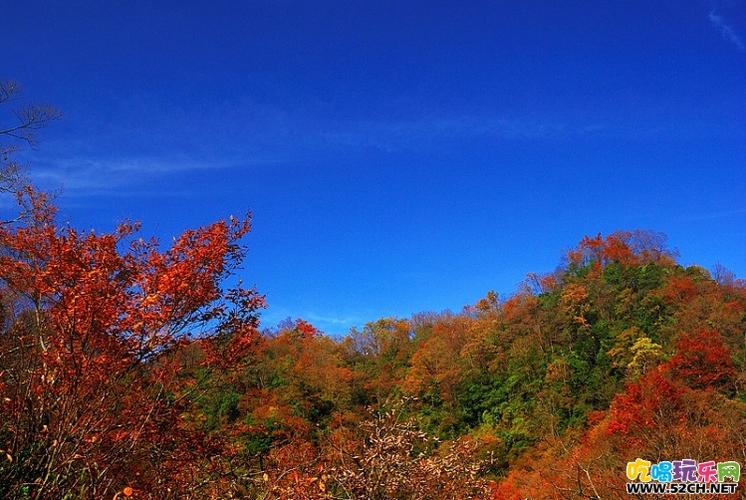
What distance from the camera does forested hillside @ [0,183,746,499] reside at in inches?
149

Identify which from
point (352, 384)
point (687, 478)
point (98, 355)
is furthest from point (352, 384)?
point (98, 355)

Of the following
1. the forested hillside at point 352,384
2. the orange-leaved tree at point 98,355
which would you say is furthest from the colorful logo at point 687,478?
the orange-leaved tree at point 98,355

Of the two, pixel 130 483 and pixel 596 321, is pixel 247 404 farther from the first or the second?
pixel 130 483

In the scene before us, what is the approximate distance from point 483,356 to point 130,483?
31256mm

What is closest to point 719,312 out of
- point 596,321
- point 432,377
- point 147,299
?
point 596,321

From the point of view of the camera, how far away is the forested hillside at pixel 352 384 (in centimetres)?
379

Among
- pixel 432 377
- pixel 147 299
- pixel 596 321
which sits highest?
pixel 596 321

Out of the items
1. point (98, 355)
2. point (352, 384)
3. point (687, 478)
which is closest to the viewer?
point (98, 355)

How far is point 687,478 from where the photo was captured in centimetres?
727

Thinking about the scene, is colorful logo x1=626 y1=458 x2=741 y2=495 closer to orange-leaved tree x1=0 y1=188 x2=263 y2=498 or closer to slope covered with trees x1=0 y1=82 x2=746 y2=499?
slope covered with trees x1=0 y1=82 x2=746 y2=499

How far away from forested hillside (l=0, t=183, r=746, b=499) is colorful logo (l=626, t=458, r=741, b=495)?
44cm

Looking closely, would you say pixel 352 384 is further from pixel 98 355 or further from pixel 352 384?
pixel 98 355

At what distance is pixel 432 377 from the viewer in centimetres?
3362

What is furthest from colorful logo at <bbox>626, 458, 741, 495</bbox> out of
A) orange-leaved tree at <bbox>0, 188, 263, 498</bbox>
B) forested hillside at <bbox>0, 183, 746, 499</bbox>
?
orange-leaved tree at <bbox>0, 188, 263, 498</bbox>
